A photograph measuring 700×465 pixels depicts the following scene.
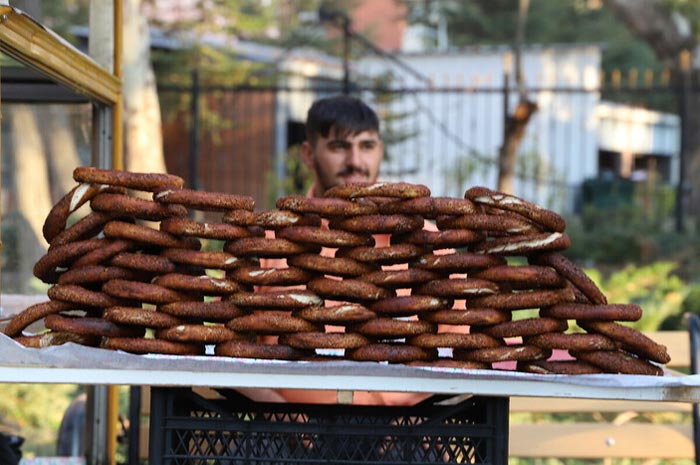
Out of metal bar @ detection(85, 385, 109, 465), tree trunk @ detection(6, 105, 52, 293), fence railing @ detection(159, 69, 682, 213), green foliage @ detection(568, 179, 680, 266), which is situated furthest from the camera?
green foliage @ detection(568, 179, 680, 266)

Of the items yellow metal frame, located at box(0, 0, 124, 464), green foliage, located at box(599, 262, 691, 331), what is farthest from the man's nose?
green foliage, located at box(599, 262, 691, 331)

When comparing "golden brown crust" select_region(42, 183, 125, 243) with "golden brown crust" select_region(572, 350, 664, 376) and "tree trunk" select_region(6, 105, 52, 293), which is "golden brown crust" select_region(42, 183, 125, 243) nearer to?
"golden brown crust" select_region(572, 350, 664, 376)

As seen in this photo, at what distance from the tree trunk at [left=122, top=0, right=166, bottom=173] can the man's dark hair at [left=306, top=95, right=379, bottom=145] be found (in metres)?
3.18

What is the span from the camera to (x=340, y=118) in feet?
9.98

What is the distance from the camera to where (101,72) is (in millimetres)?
2357

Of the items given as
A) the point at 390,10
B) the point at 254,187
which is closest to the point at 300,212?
the point at 254,187

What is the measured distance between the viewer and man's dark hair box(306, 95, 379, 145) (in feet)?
9.98

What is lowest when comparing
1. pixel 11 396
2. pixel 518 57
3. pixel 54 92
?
pixel 11 396

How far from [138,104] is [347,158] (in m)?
3.39

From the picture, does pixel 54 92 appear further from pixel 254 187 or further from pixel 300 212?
pixel 254 187

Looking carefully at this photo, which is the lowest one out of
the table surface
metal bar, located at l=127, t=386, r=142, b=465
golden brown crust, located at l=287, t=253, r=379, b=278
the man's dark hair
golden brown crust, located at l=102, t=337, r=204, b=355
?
metal bar, located at l=127, t=386, r=142, b=465

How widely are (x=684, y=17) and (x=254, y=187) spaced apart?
6.16m

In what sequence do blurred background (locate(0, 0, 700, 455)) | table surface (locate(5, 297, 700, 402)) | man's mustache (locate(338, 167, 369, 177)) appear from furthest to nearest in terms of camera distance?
blurred background (locate(0, 0, 700, 455)), man's mustache (locate(338, 167, 369, 177)), table surface (locate(5, 297, 700, 402))

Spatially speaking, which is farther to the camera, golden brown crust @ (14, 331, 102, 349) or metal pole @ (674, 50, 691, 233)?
metal pole @ (674, 50, 691, 233)
